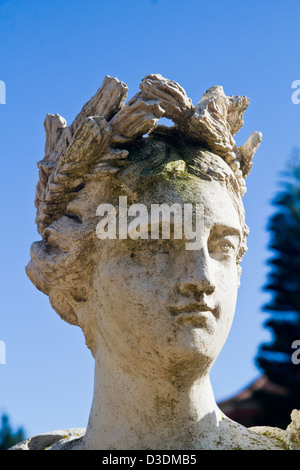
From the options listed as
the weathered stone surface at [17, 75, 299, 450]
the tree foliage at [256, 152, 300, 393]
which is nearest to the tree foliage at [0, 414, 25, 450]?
the tree foliage at [256, 152, 300, 393]

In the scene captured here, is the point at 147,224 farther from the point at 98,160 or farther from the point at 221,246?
the point at 98,160

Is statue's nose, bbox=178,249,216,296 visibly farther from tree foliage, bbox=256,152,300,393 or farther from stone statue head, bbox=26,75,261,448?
tree foliage, bbox=256,152,300,393

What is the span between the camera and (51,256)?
15.4 ft

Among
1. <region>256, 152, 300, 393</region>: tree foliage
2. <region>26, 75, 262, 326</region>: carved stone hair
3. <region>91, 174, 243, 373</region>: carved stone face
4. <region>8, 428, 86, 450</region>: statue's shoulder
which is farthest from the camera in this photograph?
<region>256, 152, 300, 393</region>: tree foliage

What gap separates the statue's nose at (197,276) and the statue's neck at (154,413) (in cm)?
52

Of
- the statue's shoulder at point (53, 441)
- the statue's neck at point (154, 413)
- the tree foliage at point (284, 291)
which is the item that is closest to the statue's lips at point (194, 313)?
the statue's neck at point (154, 413)

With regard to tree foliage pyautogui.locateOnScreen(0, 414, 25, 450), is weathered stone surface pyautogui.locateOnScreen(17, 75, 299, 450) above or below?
above

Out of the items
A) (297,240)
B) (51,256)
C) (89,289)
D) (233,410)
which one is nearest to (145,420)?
(89,289)

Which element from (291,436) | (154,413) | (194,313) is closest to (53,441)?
(154,413)

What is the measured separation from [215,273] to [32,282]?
1501mm

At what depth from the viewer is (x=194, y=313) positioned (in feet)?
13.5

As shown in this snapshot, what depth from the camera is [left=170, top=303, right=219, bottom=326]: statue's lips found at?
4.09m

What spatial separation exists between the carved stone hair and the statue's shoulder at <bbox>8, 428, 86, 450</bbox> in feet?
3.04

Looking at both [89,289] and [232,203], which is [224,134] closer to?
[232,203]
